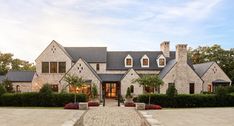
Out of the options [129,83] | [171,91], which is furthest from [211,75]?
[171,91]

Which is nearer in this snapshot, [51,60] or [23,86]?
[51,60]

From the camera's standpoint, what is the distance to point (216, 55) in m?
73.9

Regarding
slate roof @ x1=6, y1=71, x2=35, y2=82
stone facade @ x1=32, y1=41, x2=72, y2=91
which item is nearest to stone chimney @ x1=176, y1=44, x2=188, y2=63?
stone facade @ x1=32, y1=41, x2=72, y2=91

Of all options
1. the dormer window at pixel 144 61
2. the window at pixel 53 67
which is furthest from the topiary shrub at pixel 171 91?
the window at pixel 53 67

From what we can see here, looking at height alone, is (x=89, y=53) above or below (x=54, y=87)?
above

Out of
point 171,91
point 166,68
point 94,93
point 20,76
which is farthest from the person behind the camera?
point 20,76

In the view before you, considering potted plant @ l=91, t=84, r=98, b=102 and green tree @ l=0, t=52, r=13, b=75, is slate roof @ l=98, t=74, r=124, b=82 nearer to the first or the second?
potted plant @ l=91, t=84, r=98, b=102

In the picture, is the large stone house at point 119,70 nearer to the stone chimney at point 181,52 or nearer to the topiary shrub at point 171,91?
the stone chimney at point 181,52

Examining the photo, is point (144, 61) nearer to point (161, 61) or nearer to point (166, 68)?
point (161, 61)

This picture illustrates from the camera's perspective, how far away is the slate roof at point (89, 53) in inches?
2199

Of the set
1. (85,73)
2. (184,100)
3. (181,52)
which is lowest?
(184,100)

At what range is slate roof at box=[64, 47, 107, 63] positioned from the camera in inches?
2199

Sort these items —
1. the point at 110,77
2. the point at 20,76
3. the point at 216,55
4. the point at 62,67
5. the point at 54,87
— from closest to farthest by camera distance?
the point at 54,87 < the point at 62,67 < the point at 110,77 < the point at 20,76 < the point at 216,55

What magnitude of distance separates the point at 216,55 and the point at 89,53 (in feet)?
98.3
